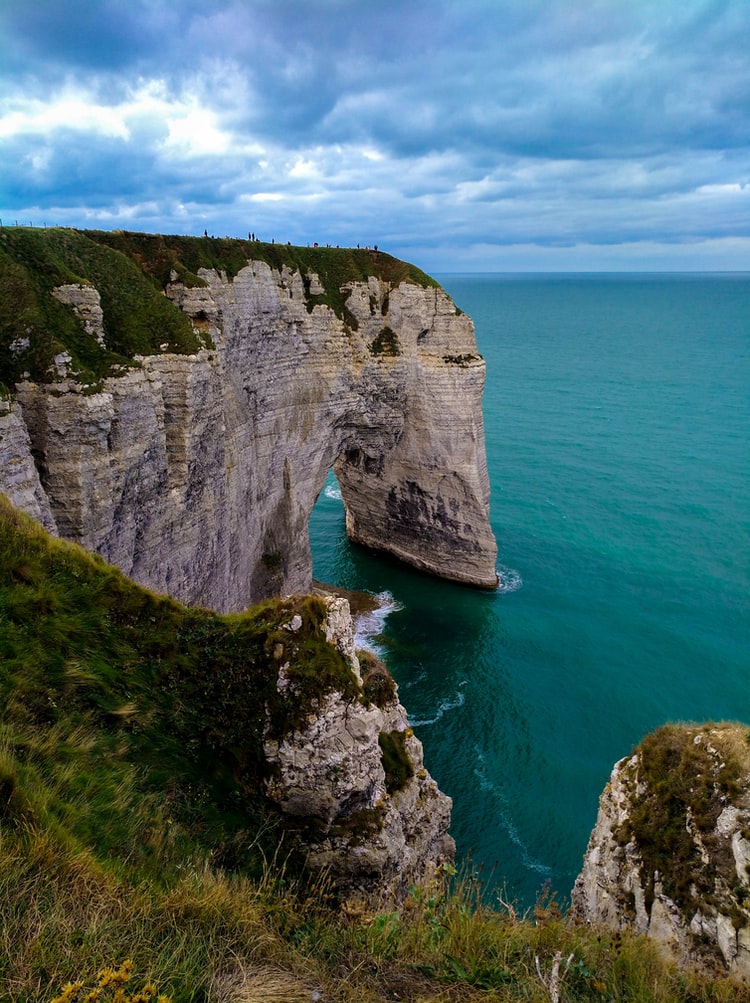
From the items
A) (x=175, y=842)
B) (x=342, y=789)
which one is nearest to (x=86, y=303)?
(x=342, y=789)

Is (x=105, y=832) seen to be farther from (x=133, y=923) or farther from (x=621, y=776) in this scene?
(x=621, y=776)

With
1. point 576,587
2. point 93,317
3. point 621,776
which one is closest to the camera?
point 621,776

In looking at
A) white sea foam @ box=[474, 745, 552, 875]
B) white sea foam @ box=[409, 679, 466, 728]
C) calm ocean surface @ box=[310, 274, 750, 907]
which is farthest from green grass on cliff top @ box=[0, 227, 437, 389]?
white sea foam @ box=[474, 745, 552, 875]

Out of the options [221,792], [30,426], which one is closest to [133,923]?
[221,792]

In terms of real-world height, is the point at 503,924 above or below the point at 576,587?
above

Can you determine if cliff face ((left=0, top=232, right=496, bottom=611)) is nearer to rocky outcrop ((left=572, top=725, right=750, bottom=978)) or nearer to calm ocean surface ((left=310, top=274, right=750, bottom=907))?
calm ocean surface ((left=310, top=274, right=750, bottom=907))

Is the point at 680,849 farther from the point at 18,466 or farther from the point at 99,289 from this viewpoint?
the point at 99,289

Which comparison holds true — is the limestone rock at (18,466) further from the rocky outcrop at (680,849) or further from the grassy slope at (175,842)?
the rocky outcrop at (680,849)
